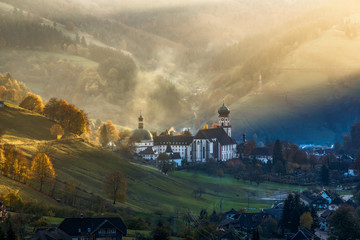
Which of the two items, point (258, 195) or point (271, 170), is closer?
point (258, 195)

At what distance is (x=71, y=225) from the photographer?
2906 inches

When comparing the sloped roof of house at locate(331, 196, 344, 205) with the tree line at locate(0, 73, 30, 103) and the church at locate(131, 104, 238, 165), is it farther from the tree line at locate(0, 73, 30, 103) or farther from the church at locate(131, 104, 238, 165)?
the tree line at locate(0, 73, 30, 103)

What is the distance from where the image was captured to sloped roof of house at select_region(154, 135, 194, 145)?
179875mm

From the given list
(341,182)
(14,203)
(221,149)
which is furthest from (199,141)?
(14,203)

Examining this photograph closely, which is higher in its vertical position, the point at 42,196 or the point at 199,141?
the point at 199,141

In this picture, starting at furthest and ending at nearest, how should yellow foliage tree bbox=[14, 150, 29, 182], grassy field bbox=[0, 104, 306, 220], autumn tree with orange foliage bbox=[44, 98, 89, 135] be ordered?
autumn tree with orange foliage bbox=[44, 98, 89, 135], grassy field bbox=[0, 104, 306, 220], yellow foliage tree bbox=[14, 150, 29, 182]

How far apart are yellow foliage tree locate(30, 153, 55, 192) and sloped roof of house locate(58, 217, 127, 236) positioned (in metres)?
25.0

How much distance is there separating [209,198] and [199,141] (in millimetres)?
53375

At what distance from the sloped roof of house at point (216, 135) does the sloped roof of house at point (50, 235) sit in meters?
110

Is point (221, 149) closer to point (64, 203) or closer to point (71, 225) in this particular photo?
point (64, 203)

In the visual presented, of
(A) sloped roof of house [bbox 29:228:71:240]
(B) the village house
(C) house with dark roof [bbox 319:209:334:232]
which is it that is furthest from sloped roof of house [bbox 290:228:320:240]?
(A) sloped roof of house [bbox 29:228:71:240]

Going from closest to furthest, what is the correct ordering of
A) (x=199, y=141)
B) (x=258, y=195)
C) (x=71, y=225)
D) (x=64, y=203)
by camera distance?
(x=71, y=225)
(x=64, y=203)
(x=258, y=195)
(x=199, y=141)

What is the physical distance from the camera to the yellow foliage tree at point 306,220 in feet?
310

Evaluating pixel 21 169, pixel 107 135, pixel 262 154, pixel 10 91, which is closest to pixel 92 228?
pixel 21 169
